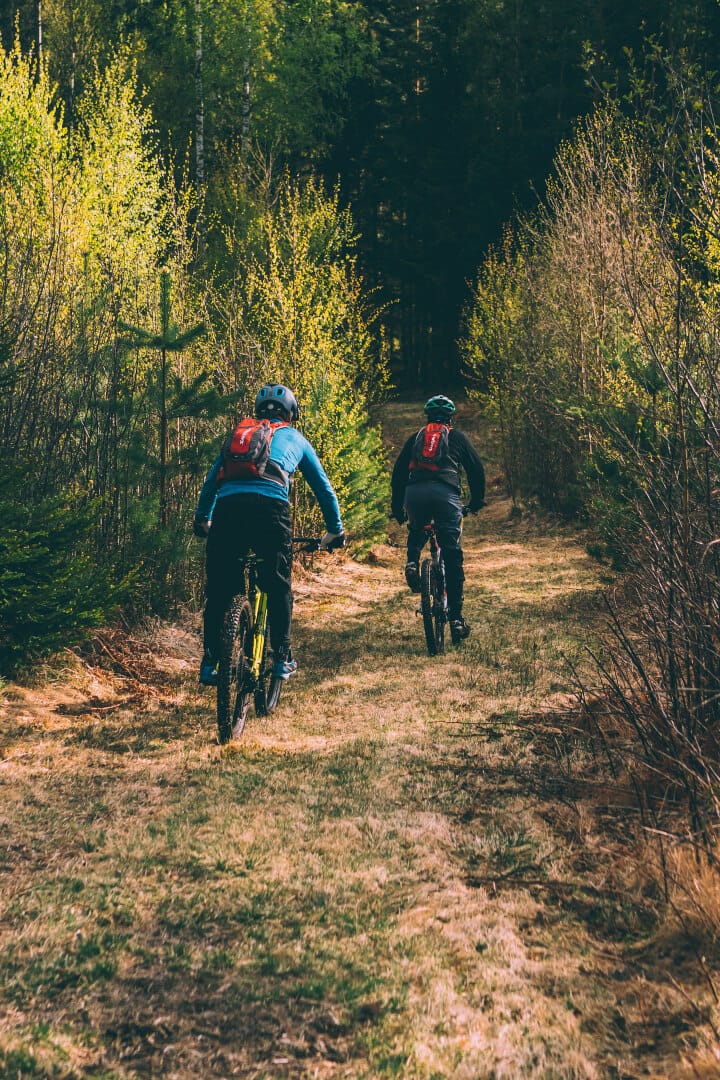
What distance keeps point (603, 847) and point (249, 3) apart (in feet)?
95.2

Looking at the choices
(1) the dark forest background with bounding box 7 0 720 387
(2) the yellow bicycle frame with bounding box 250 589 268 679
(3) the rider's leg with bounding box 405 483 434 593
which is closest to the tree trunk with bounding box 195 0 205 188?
(1) the dark forest background with bounding box 7 0 720 387

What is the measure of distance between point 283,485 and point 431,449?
257 centimetres

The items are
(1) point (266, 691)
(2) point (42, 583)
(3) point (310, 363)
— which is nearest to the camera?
(2) point (42, 583)

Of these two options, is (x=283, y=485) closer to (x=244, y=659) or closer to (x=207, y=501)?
(x=207, y=501)

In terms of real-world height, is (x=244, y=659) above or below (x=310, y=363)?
below

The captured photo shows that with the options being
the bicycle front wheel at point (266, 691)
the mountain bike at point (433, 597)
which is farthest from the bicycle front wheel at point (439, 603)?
the bicycle front wheel at point (266, 691)

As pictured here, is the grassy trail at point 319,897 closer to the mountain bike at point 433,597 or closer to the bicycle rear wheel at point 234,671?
the bicycle rear wheel at point 234,671

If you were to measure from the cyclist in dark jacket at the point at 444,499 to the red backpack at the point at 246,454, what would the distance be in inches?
101

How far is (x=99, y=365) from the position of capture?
826 cm

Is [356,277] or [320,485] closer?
[320,485]

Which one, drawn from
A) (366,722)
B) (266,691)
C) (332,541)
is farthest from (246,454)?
(366,722)

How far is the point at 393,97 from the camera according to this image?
107 ft

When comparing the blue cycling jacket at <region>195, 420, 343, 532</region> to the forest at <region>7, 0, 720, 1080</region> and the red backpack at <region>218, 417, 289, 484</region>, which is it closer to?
the red backpack at <region>218, 417, 289, 484</region>

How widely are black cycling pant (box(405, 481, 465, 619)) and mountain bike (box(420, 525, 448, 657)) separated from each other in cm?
6
